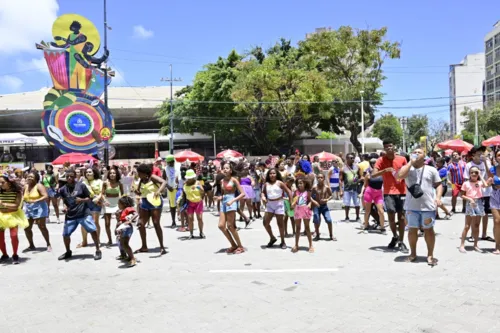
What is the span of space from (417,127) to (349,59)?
40.6 m

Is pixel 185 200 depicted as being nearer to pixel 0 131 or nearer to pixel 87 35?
pixel 87 35

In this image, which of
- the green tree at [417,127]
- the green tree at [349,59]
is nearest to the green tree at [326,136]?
the green tree at [349,59]

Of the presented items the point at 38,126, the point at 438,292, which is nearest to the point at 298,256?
the point at 438,292

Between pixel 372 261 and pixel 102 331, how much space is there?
4445 millimetres

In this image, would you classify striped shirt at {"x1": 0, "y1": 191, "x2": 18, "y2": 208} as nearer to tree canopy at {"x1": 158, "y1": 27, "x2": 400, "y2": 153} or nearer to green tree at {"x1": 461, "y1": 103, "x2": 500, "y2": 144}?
tree canopy at {"x1": 158, "y1": 27, "x2": 400, "y2": 153}

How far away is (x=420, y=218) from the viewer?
23.0 feet

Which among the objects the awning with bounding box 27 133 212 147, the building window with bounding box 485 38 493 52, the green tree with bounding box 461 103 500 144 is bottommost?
the awning with bounding box 27 133 212 147

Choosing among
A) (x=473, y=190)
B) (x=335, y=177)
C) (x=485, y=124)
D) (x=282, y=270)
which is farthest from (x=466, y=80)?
(x=282, y=270)

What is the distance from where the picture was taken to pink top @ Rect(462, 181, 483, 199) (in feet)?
26.2

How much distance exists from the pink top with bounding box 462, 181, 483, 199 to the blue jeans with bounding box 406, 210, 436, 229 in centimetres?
146

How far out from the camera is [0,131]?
54.9 metres

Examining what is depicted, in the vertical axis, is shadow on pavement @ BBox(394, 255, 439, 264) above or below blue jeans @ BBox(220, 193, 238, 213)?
below

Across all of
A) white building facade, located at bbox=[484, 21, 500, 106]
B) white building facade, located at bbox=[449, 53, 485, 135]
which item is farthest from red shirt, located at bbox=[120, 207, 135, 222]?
white building facade, located at bbox=[449, 53, 485, 135]

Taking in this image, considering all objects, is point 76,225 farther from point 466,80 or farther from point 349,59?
point 466,80
